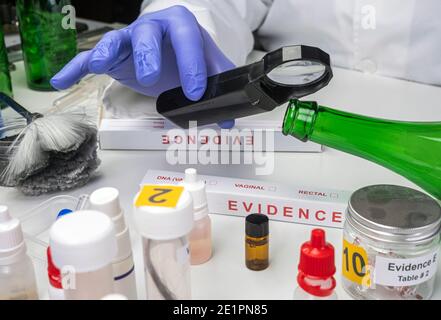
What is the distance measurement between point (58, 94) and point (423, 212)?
637 millimetres

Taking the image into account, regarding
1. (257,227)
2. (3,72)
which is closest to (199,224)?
(257,227)

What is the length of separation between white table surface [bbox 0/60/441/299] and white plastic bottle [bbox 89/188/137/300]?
0.14 feet

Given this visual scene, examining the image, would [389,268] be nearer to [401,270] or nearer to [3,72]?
[401,270]

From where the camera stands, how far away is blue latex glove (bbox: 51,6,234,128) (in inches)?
24.6

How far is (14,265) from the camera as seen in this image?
455mm

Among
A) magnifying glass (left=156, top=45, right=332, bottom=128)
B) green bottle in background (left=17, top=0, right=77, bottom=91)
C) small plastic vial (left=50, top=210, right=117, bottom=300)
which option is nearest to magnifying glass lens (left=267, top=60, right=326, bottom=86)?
magnifying glass (left=156, top=45, right=332, bottom=128)

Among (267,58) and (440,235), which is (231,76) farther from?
(440,235)

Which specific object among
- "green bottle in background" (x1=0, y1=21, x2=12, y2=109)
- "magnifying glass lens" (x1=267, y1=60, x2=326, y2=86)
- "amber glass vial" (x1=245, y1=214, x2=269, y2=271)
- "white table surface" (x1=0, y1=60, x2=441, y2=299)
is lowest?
"white table surface" (x1=0, y1=60, x2=441, y2=299)

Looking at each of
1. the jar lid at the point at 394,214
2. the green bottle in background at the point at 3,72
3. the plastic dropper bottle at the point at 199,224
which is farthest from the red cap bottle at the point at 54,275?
the green bottle in background at the point at 3,72

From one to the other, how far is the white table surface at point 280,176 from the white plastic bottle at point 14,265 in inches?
3.8

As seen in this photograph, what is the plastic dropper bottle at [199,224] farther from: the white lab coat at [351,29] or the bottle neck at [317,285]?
the white lab coat at [351,29]

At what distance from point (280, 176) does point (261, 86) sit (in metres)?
0.14

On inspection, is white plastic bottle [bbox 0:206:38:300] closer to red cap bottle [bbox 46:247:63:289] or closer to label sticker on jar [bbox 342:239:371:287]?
red cap bottle [bbox 46:247:63:289]

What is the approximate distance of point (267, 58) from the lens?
1.85 ft
